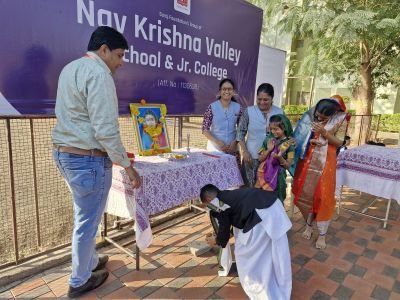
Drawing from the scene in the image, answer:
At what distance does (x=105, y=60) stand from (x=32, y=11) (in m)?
0.77

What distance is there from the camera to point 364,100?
922 centimetres

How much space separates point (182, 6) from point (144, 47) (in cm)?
66

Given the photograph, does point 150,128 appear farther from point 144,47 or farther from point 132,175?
point 132,175

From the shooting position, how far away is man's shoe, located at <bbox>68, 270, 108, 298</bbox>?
203 centimetres

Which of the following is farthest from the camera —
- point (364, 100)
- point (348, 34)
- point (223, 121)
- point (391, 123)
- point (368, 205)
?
point (391, 123)

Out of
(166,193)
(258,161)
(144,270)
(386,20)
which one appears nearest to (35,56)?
(166,193)

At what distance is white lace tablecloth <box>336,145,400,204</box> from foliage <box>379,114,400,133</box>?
11.0m

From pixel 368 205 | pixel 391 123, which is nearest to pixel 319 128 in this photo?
pixel 368 205

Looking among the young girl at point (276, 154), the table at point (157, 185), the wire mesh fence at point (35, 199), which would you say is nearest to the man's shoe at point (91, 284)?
the table at point (157, 185)

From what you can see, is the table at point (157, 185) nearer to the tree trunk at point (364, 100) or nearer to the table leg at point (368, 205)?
the table leg at point (368, 205)

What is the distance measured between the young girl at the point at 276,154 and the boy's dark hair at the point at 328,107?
0.37 metres

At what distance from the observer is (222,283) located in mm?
2297

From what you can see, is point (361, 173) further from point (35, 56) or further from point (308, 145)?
point (35, 56)

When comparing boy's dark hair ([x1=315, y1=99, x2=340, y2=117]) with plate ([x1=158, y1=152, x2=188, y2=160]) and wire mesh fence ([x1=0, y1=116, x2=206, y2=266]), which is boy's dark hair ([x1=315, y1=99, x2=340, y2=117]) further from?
wire mesh fence ([x1=0, y1=116, x2=206, y2=266])
